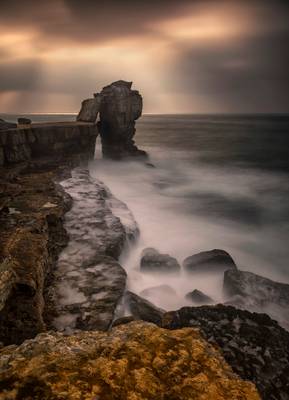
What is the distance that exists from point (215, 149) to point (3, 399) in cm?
5426

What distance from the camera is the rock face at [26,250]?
5.12 meters

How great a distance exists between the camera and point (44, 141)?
23.4 m

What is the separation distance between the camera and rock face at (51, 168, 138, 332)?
6.61m

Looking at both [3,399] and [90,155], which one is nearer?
[3,399]

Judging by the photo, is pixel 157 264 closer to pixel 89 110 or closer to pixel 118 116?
pixel 89 110

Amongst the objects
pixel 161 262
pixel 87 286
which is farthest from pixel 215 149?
pixel 87 286

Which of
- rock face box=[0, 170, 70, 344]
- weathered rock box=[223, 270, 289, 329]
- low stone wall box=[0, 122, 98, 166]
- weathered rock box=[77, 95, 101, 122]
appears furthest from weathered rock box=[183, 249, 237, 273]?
weathered rock box=[77, 95, 101, 122]

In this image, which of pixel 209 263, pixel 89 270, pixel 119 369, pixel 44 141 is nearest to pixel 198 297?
pixel 209 263

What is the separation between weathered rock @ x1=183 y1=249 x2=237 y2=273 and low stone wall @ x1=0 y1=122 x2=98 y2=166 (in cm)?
1283

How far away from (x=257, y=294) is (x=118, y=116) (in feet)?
94.5

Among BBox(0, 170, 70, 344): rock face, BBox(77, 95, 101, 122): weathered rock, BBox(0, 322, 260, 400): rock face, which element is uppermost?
BBox(77, 95, 101, 122): weathered rock

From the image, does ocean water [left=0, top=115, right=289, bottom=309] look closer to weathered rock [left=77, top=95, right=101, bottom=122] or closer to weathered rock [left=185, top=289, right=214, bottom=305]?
weathered rock [left=185, top=289, right=214, bottom=305]

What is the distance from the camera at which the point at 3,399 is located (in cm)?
224

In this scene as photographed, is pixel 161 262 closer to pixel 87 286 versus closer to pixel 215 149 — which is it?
pixel 87 286
